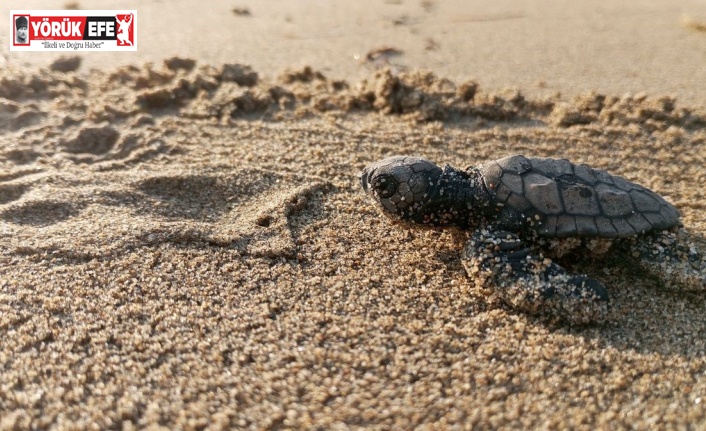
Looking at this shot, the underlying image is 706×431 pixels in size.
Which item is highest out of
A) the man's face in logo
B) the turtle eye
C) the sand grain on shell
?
the man's face in logo

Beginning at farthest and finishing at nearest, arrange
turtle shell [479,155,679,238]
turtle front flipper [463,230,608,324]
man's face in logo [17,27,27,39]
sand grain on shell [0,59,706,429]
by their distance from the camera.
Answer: man's face in logo [17,27,27,39] < turtle shell [479,155,679,238] < turtle front flipper [463,230,608,324] < sand grain on shell [0,59,706,429]

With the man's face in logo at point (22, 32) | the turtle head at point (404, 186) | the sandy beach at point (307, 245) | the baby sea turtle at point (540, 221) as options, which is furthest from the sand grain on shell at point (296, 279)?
the man's face in logo at point (22, 32)

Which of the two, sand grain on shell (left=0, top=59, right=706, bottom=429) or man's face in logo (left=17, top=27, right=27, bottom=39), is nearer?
sand grain on shell (left=0, top=59, right=706, bottom=429)

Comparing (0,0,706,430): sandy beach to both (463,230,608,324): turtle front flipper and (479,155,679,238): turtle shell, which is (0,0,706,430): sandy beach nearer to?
(463,230,608,324): turtle front flipper

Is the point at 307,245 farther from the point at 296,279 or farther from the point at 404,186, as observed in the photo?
the point at 404,186

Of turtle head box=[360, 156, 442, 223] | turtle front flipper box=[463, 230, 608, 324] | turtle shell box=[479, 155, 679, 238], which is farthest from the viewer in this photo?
turtle head box=[360, 156, 442, 223]

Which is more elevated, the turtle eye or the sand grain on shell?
the turtle eye

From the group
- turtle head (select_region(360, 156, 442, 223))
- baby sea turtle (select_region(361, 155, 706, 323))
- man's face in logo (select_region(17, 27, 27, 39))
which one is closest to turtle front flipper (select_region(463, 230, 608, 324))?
baby sea turtle (select_region(361, 155, 706, 323))

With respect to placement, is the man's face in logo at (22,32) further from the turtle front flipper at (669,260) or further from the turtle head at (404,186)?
the turtle front flipper at (669,260)

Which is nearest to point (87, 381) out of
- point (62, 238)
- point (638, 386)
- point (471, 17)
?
point (62, 238)
